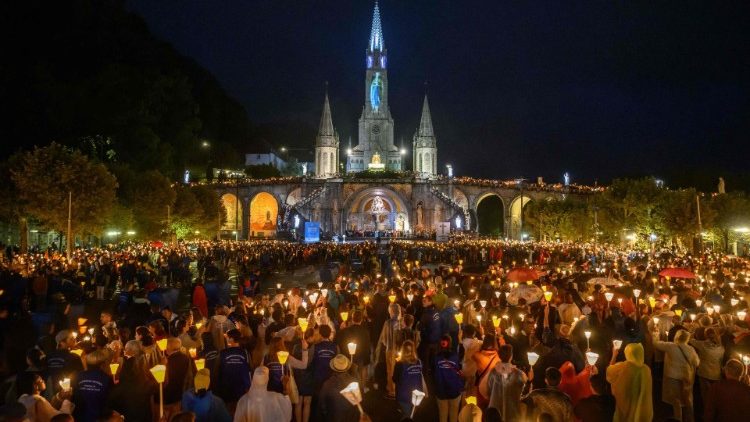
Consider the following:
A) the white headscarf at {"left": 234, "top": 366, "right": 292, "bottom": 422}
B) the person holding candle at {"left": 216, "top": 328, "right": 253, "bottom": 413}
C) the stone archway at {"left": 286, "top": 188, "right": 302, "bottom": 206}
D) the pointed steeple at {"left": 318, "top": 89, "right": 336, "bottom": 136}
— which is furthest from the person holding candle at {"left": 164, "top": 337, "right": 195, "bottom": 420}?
the pointed steeple at {"left": 318, "top": 89, "right": 336, "bottom": 136}

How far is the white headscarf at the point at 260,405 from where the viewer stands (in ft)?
16.9

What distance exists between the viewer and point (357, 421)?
17.7 feet

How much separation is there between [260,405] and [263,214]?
68165mm

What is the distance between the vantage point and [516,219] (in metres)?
68.9

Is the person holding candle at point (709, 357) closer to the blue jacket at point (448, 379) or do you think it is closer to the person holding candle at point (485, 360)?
the person holding candle at point (485, 360)

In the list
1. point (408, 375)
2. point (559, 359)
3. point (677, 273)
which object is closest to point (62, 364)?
point (408, 375)

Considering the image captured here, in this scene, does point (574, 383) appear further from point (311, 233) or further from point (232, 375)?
point (311, 233)

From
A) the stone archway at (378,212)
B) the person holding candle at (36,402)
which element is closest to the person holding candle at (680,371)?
the person holding candle at (36,402)

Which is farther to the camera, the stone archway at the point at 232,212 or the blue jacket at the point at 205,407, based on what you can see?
the stone archway at the point at 232,212

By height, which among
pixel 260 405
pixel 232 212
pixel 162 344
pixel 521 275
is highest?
pixel 232 212

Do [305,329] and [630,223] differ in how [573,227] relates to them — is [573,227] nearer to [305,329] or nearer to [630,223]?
[630,223]

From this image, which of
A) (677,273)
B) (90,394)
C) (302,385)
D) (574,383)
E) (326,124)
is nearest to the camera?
(90,394)

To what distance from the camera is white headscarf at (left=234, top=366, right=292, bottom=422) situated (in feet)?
16.9

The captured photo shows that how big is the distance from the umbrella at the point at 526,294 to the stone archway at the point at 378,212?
5315 centimetres
